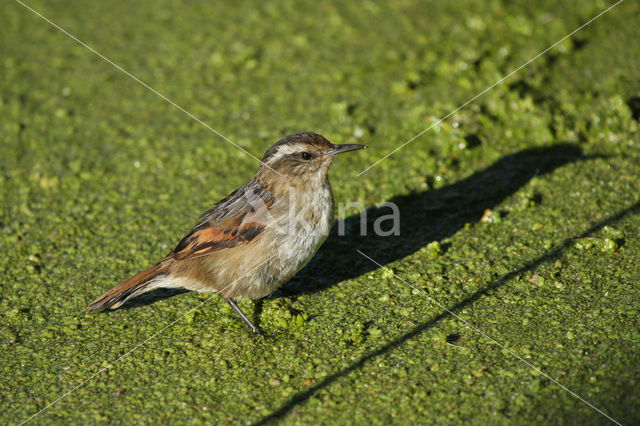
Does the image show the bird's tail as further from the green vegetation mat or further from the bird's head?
the bird's head

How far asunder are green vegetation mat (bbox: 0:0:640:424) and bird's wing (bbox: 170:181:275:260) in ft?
1.86

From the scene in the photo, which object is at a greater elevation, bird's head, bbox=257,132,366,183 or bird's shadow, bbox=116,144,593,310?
bird's head, bbox=257,132,366,183

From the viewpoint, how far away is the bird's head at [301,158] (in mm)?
5379

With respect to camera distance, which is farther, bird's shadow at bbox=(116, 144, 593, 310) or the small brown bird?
bird's shadow at bbox=(116, 144, 593, 310)

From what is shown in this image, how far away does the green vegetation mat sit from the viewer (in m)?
4.42

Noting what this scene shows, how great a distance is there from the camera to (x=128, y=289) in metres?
5.09

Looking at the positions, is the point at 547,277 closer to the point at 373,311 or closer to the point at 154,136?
the point at 373,311

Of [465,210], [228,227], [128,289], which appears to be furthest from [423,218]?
[128,289]

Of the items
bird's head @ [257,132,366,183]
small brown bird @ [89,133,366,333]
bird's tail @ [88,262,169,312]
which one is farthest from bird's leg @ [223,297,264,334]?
bird's head @ [257,132,366,183]

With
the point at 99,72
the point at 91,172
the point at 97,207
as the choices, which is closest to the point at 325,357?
the point at 97,207

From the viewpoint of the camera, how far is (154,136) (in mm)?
7828

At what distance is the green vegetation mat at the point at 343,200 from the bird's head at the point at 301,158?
3.11ft

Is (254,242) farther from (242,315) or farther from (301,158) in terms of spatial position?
(301,158)

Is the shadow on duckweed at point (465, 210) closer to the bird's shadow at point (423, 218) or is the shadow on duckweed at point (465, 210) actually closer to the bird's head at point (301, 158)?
the bird's shadow at point (423, 218)
